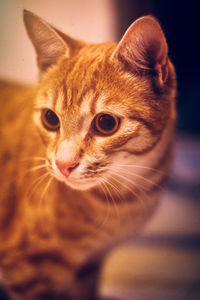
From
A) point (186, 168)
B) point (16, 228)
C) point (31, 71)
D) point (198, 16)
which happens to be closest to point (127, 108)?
point (31, 71)

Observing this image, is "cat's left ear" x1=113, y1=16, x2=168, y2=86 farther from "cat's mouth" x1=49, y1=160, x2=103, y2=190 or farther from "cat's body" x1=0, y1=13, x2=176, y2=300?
"cat's mouth" x1=49, y1=160, x2=103, y2=190

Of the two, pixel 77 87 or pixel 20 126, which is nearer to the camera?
pixel 77 87

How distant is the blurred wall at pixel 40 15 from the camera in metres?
0.50

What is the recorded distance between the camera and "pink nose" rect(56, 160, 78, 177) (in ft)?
1.79

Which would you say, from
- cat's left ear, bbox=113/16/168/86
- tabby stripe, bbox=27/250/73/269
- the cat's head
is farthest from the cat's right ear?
tabby stripe, bbox=27/250/73/269

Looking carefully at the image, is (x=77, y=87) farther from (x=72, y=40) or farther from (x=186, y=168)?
(x=186, y=168)

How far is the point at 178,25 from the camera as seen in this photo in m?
0.65

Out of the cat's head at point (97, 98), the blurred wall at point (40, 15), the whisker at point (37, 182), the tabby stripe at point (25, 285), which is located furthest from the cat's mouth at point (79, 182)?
the tabby stripe at point (25, 285)

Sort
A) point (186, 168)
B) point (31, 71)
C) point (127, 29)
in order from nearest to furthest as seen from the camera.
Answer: point (127, 29), point (31, 71), point (186, 168)

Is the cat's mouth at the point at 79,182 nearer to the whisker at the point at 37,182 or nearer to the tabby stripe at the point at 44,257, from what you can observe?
the whisker at the point at 37,182

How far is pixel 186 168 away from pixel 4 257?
0.89 m

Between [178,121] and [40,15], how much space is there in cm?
60

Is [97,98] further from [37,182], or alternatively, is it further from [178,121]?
[178,121]

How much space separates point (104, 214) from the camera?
2.51 feet
